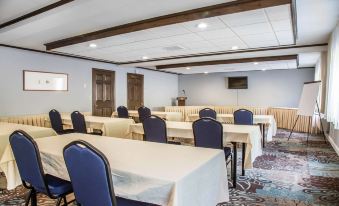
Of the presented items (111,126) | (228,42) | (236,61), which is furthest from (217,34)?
(236,61)

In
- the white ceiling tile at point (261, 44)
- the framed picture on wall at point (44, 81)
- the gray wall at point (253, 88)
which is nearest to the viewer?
the white ceiling tile at point (261, 44)

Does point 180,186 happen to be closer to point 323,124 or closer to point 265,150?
point 265,150

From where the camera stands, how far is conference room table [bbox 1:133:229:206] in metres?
1.54

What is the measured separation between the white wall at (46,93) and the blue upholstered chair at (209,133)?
16.1 ft

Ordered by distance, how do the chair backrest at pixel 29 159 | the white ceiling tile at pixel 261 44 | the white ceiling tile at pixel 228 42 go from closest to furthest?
1. the chair backrest at pixel 29 159
2. the white ceiling tile at pixel 228 42
3. the white ceiling tile at pixel 261 44

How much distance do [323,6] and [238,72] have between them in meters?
8.52

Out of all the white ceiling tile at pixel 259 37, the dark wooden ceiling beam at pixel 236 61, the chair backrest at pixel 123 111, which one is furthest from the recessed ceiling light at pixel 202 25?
the dark wooden ceiling beam at pixel 236 61

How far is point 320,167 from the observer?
4.29 meters

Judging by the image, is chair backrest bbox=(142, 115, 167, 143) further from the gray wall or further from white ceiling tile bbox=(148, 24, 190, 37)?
the gray wall

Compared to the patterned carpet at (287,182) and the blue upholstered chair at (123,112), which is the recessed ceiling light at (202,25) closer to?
the patterned carpet at (287,182)

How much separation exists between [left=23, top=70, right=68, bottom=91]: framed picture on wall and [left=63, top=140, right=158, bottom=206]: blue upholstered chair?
5461 mm

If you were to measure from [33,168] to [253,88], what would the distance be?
1094 centimetres

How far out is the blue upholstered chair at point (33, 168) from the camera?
2.01 metres

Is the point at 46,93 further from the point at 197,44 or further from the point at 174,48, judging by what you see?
the point at 197,44
